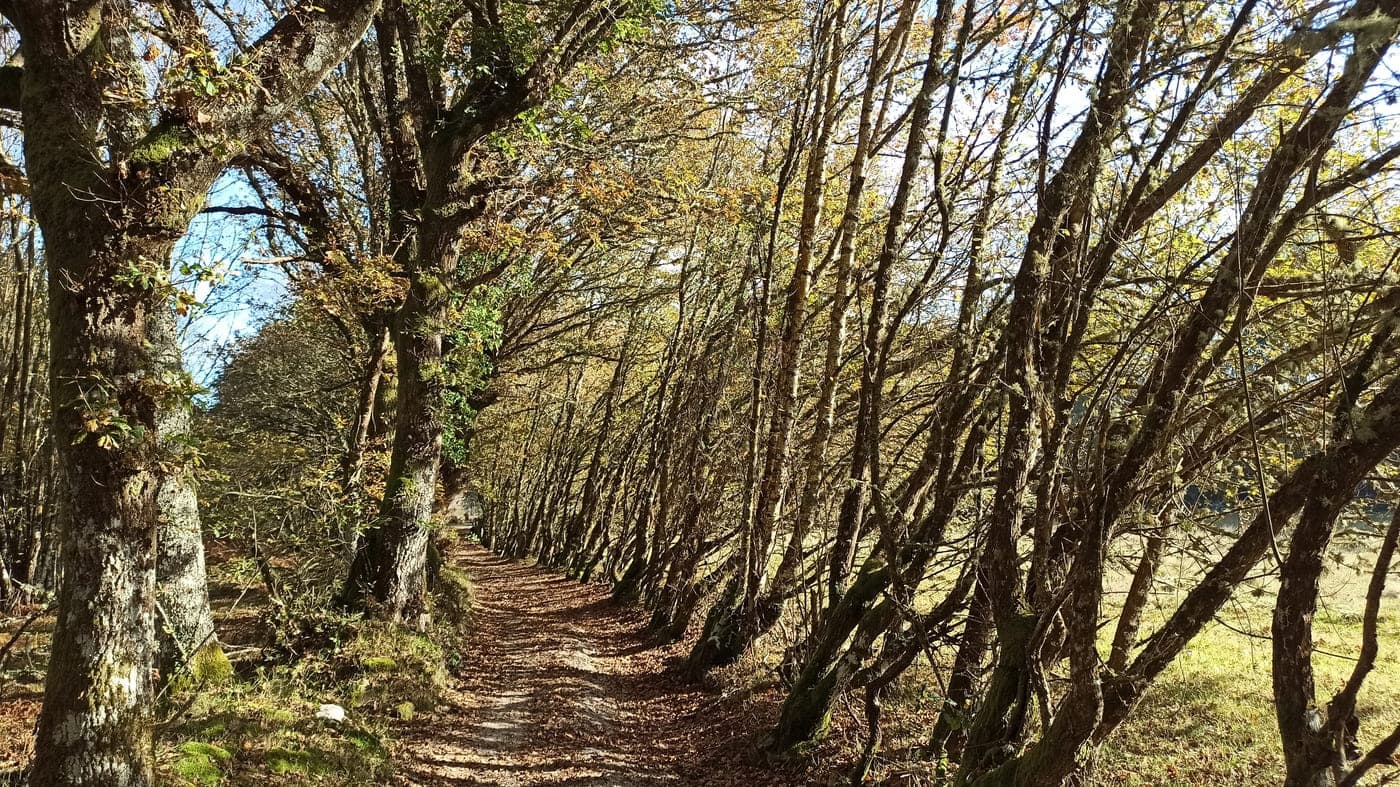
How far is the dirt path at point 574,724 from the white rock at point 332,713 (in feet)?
2.27

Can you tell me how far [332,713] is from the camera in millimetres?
7152

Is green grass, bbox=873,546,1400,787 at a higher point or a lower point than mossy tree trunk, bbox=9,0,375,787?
lower

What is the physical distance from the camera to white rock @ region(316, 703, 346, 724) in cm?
707

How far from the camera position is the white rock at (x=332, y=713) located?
707 cm

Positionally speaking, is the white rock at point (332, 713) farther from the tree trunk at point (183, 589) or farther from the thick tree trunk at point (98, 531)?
the thick tree trunk at point (98, 531)

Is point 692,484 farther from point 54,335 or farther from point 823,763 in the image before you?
point 54,335

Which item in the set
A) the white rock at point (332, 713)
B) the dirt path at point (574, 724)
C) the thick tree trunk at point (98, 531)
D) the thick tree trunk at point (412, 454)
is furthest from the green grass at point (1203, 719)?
the thick tree trunk at point (412, 454)

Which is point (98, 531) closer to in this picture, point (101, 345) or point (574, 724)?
point (101, 345)

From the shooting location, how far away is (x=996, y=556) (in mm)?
4316

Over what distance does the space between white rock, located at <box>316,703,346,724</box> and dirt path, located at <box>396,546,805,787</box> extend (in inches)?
27.2

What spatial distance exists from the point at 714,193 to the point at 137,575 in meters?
9.10

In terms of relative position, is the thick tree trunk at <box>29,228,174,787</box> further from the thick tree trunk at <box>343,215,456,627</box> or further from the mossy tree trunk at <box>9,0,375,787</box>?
the thick tree trunk at <box>343,215,456,627</box>

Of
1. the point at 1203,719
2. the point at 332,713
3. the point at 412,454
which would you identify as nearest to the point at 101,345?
the point at 332,713

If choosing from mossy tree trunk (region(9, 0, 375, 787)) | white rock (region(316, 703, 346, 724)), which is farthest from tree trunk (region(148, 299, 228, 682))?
mossy tree trunk (region(9, 0, 375, 787))
